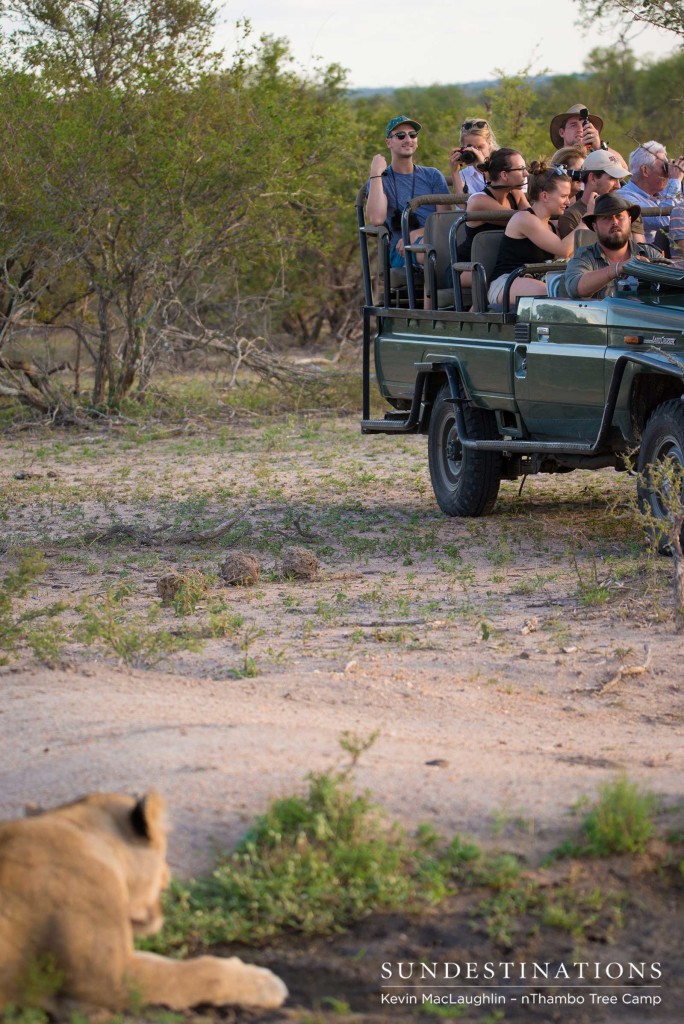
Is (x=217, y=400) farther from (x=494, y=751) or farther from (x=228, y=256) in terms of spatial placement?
(x=494, y=751)

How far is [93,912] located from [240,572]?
4.07m

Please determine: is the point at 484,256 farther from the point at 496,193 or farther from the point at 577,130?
the point at 577,130

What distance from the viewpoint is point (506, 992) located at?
2.95 m

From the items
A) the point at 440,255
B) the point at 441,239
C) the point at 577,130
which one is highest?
the point at 577,130

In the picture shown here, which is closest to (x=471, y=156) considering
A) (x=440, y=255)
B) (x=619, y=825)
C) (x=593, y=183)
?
(x=440, y=255)

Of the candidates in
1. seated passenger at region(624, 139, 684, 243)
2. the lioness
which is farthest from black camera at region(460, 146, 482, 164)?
the lioness

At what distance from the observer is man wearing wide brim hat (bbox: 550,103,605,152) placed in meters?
9.32

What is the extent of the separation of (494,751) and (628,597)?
2.19m

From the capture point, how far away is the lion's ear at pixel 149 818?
2732 millimetres

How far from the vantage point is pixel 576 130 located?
30.5ft

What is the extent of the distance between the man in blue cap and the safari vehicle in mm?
151

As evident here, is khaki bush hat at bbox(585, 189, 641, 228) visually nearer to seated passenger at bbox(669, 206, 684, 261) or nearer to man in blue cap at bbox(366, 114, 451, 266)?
seated passenger at bbox(669, 206, 684, 261)

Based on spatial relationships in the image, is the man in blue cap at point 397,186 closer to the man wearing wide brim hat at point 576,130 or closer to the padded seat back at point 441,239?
the padded seat back at point 441,239

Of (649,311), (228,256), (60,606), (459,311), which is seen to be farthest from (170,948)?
(228,256)
